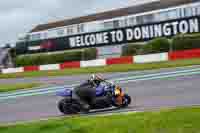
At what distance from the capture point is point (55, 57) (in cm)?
4341

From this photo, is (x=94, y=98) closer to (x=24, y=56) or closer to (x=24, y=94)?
(x=24, y=94)

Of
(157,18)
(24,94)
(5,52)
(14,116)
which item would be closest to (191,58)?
(157,18)

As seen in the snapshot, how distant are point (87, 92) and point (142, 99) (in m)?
1.93

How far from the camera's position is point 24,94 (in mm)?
22703

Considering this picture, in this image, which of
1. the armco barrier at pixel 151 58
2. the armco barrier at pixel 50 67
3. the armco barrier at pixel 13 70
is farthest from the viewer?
the armco barrier at pixel 13 70

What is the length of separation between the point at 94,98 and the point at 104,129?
4.31 m

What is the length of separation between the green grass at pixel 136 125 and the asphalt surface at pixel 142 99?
248 centimetres

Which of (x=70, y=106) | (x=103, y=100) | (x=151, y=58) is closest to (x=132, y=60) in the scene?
(x=151, y=58)

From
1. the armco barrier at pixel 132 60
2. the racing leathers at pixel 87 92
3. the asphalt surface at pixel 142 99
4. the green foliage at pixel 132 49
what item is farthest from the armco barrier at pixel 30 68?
the racing leathers at pixel 87 92

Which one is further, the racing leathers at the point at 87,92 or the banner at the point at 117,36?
the banner at the point at 117,36

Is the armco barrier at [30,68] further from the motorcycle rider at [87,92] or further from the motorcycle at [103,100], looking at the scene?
the motorcycle rider at [87,92]

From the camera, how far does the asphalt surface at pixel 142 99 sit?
45.6ft

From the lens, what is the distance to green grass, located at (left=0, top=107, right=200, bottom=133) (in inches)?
358

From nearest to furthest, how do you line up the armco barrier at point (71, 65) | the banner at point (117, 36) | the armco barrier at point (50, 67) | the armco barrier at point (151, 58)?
the armco barrier at point (151, 58), the banner at point (117, 36), the armco barrier at point (71, 65), the armco barrier at point (50, 67)
